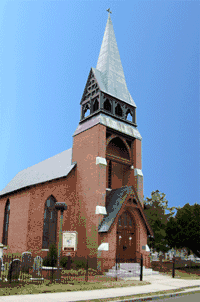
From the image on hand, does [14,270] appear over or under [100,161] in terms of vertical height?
under

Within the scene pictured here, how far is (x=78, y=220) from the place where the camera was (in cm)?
2523

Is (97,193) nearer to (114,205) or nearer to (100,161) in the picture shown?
(114,205)

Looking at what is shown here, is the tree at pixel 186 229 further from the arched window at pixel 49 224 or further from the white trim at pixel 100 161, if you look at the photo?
the arched window at pixel 49 224

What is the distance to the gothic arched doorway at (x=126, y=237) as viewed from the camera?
2361cm

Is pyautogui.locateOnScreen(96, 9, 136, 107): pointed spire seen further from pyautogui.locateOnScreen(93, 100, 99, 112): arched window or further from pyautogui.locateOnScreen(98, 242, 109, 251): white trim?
pyautogui.locateOnScreen(98, 242, 109, 251): white trim

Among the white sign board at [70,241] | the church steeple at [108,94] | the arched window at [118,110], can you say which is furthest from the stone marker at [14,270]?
the arched window at [118,110]

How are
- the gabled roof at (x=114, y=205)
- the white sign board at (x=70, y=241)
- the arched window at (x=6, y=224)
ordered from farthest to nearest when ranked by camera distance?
the arched window at (x=6, y=224), the gabled roof at (x=114, y=205), the white sign board at (x=70, y=241)

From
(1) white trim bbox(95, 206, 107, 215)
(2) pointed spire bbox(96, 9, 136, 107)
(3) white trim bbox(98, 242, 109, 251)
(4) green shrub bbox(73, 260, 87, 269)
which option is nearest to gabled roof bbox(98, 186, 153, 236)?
(1) white trim bbox(95, 206, 107, 215)

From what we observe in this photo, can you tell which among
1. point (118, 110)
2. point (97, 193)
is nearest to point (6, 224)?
point (97, 193)

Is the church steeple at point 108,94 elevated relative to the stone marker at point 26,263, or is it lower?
elevated

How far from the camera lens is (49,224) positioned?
25047mm

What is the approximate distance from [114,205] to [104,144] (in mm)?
5809

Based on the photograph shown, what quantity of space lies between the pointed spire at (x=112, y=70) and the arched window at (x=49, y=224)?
13070 millimetres

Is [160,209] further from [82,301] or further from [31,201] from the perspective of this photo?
[82,301]
